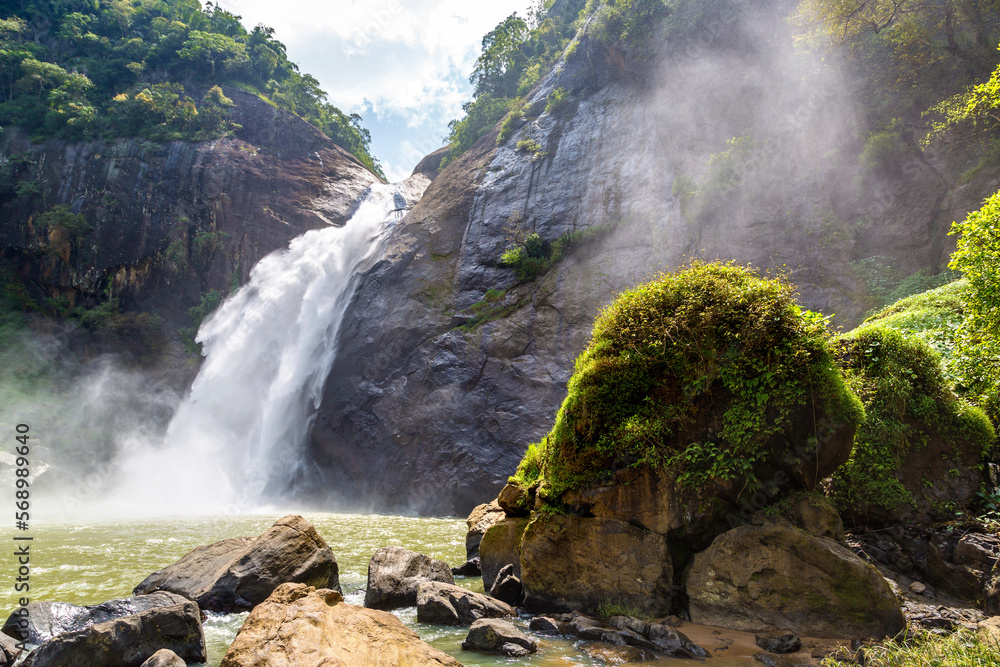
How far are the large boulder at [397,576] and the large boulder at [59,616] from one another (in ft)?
7.66

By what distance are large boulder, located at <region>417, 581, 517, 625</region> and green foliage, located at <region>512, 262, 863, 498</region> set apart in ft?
5.35

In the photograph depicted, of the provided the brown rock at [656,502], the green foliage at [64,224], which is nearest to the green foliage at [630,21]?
the brown rock at [656,502]

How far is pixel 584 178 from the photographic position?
932 inches

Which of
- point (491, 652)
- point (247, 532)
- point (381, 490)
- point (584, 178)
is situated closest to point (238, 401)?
point (381, 490)

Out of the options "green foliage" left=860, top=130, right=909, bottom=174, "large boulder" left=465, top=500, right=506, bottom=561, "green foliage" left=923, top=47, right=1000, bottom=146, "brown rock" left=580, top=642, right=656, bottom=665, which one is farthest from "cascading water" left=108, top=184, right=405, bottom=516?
"green foliage" left=923, top=47, right=1000, bottom=146

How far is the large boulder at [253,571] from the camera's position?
663 cm

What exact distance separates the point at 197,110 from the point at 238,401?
2809cm

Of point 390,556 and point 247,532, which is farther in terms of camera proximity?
point 247,532

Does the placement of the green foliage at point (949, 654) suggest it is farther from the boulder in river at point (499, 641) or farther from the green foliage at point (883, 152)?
the green foliage at point (883, 152)

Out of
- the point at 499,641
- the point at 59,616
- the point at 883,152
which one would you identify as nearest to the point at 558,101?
the point at 883,152

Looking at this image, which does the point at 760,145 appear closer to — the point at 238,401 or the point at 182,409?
the point at 238,401

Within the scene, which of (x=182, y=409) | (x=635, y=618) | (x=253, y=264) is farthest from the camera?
(x=253, y=264)

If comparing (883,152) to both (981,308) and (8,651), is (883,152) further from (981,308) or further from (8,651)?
(8,651)

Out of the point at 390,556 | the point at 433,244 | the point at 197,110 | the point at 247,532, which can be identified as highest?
the point at 197,110
